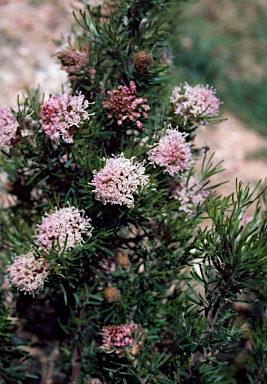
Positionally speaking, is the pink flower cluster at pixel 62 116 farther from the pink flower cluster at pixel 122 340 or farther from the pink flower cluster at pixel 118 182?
the pink flower cluster at pixel 122 340

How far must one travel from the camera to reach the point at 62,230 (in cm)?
83

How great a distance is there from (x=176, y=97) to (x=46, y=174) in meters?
0.31

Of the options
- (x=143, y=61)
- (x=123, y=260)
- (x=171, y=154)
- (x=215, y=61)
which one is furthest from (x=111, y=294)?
(x=215, y=61)

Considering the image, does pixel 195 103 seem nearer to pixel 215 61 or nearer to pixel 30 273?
pixel 30 273

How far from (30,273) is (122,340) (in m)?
0.20

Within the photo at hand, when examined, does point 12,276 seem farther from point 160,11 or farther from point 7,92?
point 7,92

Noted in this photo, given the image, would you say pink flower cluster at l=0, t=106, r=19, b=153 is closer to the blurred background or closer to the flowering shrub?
the flowering shrub

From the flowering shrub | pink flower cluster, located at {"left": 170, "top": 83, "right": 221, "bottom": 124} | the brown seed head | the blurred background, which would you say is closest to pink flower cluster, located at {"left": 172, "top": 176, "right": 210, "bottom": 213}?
the flowering shrub

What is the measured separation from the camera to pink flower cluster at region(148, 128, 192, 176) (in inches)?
33.1

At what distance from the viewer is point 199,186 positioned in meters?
0.99

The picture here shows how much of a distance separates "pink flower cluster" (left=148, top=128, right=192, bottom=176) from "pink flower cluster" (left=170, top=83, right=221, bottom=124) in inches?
3.9

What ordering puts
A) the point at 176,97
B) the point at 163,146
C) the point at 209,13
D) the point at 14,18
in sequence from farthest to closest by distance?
1. the point at 209,13
2. the point at 14,18
3. the point at 176,97
4. the point at 163,146

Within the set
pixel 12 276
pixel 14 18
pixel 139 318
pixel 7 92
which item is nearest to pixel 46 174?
pixel 12 276

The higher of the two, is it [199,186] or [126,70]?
[126,70]
